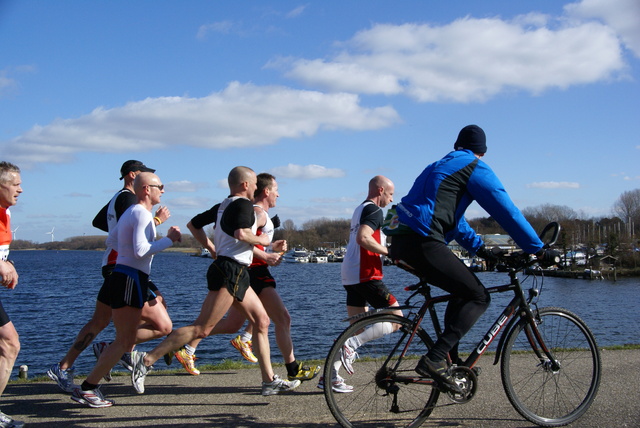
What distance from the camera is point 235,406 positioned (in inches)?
209

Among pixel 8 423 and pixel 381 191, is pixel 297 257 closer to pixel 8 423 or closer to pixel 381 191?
pixel 381 191

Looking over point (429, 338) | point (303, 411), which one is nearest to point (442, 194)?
point (429, 338)

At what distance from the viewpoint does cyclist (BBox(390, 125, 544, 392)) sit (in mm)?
4375

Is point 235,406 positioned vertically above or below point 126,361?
below

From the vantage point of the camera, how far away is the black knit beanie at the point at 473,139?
15.4 ft

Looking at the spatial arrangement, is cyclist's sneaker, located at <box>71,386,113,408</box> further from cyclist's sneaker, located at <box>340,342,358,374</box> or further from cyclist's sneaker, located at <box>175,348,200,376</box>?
cyclist's sneaker, located at <box>340,342,358,374</box>

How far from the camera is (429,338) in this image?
4.53 meters

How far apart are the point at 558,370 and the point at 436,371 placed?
1173 millimetres

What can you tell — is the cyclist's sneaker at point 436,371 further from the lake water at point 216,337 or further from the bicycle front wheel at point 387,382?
the lake water at point 216,337

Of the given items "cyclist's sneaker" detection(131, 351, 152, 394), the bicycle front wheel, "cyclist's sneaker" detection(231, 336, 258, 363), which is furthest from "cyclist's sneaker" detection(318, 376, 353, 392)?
"cyclist's sneaker" detection(231, 336, 258, 363)

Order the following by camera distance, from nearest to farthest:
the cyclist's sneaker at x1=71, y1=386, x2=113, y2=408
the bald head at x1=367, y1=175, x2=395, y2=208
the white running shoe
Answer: the cyclist's sneaker at x1=71, y1=386, x2=113, y2=408, the white running shoe, the bald head at x1=367, y1=175, x2=395, y2=208

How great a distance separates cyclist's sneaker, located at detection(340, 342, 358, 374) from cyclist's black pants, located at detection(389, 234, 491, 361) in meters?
0.61

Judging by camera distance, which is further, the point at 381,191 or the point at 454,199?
the point at 381,191

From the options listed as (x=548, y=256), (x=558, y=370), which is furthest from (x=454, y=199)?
(x=558, y=370)
